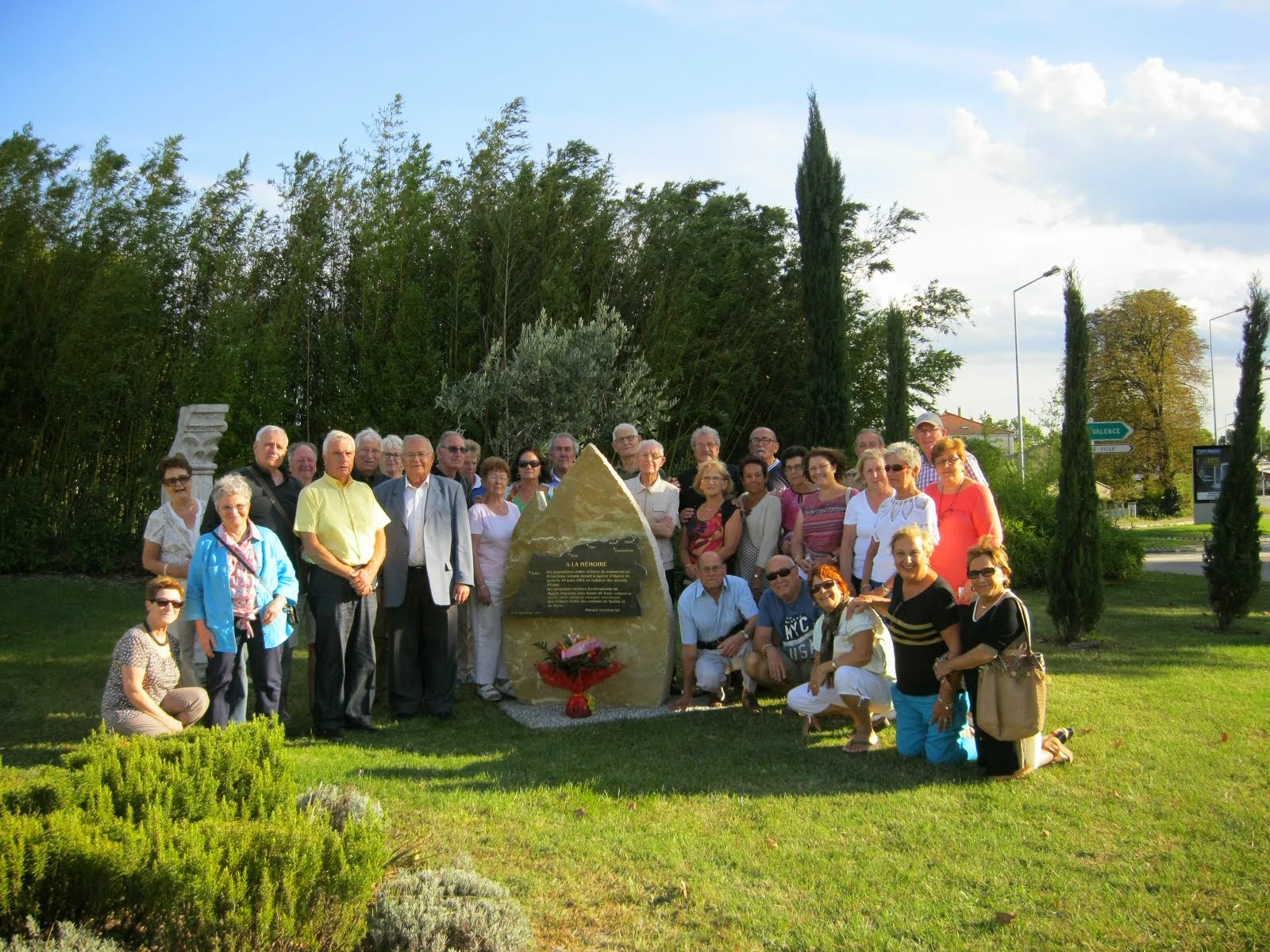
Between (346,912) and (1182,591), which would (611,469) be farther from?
(1182,591)

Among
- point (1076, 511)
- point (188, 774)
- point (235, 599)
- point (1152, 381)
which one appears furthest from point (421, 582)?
point (1152, 381)

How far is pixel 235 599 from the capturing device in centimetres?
525

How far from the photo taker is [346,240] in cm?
1258

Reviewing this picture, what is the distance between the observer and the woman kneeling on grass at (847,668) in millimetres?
5438

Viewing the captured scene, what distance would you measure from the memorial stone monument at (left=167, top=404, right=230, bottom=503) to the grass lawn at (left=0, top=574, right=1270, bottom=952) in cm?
263

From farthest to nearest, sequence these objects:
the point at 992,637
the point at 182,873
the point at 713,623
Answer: the point at 713,623
the point at 992,637
the point at 182,873

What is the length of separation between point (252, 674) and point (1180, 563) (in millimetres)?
17067

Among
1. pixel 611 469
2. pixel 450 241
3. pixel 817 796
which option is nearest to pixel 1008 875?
pixel 817 796

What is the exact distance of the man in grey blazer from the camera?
6430 millimetres

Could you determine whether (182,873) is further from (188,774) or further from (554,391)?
(554,391)

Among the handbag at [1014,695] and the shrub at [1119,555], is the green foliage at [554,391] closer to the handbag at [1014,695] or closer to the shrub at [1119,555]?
the handbag at [1014,695]

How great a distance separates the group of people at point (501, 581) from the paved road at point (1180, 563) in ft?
36.5

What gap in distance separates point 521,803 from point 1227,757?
11.8 feet

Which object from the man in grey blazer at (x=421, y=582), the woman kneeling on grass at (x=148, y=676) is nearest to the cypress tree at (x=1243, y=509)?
the man in grey blazer at (x=421, y=582)
